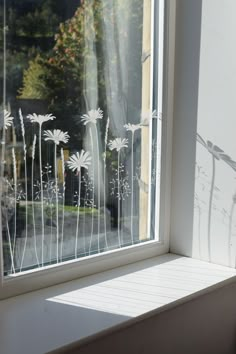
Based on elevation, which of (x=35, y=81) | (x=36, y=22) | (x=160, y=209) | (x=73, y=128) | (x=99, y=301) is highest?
(x=36, y=22)

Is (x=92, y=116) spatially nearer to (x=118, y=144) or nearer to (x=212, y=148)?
(x=118, y=144)

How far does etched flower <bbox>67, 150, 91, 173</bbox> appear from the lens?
5.17 ft

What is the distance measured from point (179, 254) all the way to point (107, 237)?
360mm

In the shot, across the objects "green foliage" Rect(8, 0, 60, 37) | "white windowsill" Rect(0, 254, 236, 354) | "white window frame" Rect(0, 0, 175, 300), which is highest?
"green foliage" Rect(8, 0, 60, 37)

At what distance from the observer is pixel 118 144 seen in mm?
1698

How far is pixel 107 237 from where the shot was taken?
1728mm

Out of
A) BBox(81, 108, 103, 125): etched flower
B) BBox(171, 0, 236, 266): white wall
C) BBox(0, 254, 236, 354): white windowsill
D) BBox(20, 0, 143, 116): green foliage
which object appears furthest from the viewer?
BBox(171, 0, 236, 266): white wall

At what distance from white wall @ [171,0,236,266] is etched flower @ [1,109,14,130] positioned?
27.9 inches

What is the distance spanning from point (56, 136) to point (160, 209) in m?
0.58

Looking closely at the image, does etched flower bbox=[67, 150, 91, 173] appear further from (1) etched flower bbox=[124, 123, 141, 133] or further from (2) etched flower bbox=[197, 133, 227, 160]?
(2) etched flower bbox=[197, 133, 227, 160]

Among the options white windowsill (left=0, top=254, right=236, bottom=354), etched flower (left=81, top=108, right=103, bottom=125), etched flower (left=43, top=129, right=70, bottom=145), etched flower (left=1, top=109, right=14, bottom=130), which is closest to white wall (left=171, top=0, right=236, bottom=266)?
white windowsill (left=0, top=254, right=236, bottom=354)

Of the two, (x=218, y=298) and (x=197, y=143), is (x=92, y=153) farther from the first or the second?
(x=218, y=298)

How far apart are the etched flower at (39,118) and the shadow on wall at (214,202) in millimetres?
600

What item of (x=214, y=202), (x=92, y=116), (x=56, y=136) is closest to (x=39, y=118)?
(x=56, y=136)
